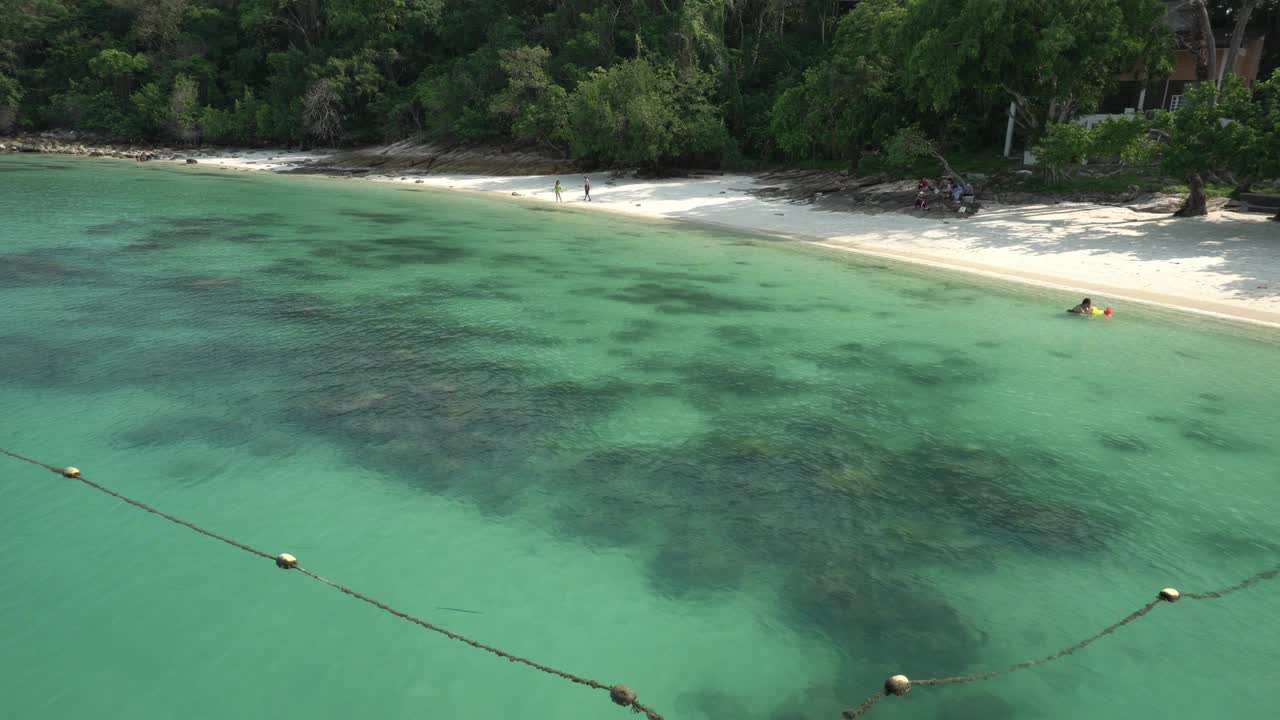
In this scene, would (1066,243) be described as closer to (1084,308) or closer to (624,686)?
(1084,308)

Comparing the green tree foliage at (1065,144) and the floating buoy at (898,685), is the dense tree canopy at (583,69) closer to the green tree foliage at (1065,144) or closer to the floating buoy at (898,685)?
the green tree foliage at (1065,144)

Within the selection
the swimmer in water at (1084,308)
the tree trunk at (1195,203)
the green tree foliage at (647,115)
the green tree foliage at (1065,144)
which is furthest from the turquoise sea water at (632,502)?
the green tree foliage at (647,115)

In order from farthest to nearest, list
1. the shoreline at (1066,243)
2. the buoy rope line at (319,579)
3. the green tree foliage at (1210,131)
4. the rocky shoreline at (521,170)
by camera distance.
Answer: the rocky shoreline at (521,170) < the green tree foliage at (1210,131) < the shoreline at (1066,243) < the buoy rope line at (319,579)

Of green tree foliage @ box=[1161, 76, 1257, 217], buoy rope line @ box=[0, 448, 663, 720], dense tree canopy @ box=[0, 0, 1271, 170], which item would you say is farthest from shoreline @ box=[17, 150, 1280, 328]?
buoy rope line @ box=[0, 448, 663, 720]

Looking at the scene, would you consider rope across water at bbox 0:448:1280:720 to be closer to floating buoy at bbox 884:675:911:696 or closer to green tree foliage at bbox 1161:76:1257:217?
floating buoy at bbox 884:675:911:696

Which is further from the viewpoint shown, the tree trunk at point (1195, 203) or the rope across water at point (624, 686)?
the tree trunk at point (1195, 203)

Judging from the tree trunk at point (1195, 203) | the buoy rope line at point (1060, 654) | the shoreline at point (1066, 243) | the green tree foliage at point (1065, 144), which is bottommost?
the buoy rope line at point (1060, 654)

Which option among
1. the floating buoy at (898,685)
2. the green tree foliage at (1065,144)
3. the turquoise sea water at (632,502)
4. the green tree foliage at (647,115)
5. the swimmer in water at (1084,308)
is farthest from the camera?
the green tree foliage at (647,115)
